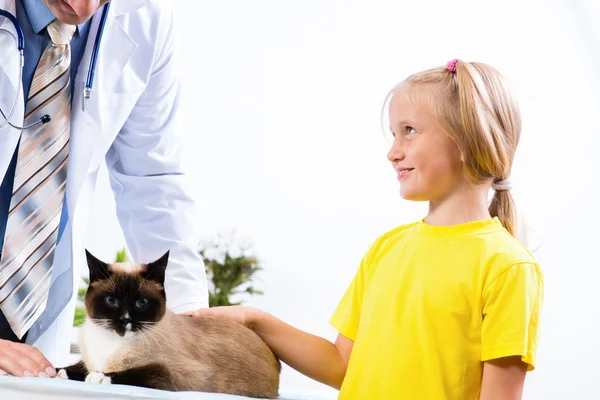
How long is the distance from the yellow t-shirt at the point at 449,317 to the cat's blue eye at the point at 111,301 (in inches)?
13.7

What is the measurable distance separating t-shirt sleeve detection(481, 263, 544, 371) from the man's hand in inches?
23.4

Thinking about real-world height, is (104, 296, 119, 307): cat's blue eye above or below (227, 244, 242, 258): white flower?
above

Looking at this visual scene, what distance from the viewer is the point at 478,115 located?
0.92 meters

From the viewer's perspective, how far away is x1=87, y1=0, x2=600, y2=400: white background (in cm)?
278

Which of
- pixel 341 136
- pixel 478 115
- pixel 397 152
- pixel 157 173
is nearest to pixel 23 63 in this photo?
pixel 157 173

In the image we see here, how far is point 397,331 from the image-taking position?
3.06ft

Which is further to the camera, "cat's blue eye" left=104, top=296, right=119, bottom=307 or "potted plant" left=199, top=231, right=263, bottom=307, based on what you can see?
"potted plant" left=199, top=231, right=263, bottom=307

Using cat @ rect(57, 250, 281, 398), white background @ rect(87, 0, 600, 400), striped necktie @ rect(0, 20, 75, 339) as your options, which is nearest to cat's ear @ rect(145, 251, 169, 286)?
cat @ rect(57, 250, 281, 398)

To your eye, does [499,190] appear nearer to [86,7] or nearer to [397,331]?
Result: [397,331]

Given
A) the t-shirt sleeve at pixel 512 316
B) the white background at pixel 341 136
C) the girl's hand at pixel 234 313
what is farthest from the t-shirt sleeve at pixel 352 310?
the white background at pixel 341 136

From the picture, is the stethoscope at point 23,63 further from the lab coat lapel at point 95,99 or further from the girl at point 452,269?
the girl at point 452,269

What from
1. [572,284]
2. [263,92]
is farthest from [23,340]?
[572,284]

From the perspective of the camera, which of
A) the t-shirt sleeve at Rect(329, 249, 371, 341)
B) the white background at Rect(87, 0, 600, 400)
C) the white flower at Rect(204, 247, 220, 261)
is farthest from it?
the white background at Rect(87, 0, 600, 400)

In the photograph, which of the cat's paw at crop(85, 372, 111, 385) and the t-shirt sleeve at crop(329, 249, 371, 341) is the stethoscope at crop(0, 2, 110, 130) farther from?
the t-shirt sleeve at crop(329, 249, 371, 341)
